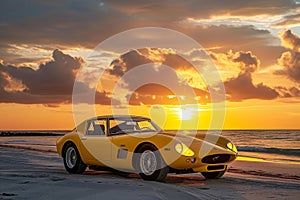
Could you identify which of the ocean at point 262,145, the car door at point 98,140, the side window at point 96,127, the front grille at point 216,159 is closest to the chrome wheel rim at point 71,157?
the car door at point 98,140

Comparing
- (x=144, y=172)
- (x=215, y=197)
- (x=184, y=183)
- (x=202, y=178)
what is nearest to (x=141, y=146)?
(x=144, y=172)

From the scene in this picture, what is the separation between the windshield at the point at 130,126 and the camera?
11.0m

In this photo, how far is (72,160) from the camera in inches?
471

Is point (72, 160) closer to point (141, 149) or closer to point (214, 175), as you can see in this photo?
point (141, 149)

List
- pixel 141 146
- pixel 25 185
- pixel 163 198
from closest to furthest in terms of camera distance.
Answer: pixel 163 198
pixel 25 185
pixel 141 146

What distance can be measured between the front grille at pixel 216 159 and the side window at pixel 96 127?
2.75m

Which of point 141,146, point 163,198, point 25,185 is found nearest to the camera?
point 163,198

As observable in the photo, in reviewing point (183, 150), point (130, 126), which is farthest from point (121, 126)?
point (183, 150)

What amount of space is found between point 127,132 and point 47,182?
2.69 metres

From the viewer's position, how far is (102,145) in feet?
36.2

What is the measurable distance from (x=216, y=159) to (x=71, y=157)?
397cm

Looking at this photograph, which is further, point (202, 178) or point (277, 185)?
point (202, 178)

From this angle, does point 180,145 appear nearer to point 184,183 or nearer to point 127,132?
point 184,183

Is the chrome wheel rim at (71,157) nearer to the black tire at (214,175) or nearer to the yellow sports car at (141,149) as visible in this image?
the yellow sports car at (141,149)
